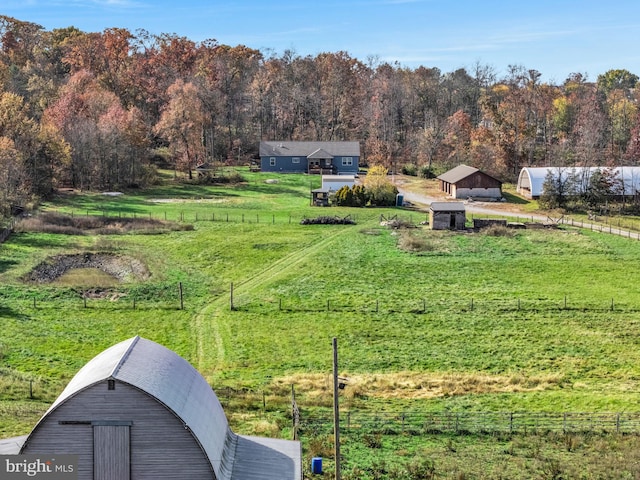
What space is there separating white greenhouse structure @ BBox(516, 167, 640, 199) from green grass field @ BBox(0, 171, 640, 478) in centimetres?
1250

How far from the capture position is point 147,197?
79.6 metres

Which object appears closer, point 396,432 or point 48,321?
point 396,432

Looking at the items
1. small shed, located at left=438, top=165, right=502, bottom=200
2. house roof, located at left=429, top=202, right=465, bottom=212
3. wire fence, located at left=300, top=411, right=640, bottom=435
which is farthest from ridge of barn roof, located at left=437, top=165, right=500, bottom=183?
wire fence, located at left=300, top=411, right=640, bottom=435

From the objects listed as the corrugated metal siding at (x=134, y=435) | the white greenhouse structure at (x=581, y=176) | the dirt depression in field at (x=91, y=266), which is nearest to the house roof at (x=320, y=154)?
the white greenhouse structure at (x=581, y=176)

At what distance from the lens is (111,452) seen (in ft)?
64.6

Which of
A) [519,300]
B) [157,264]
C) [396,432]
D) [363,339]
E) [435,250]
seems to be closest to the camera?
[396,432]

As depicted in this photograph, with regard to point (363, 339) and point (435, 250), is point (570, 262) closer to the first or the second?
point (435, 250)

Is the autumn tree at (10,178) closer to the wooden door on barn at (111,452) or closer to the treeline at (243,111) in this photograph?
the treeline at (243,111)

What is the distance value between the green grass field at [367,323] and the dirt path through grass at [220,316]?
14 centimetres

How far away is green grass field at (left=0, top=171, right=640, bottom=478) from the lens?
2821 centimetres

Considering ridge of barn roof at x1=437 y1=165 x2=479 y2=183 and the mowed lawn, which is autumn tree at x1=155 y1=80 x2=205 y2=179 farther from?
ridge of barn roof at x1=437 y1=165 x2=479 y2=183

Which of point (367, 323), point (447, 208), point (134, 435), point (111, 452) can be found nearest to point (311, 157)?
point (447, 208)

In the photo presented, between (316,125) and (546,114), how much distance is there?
118ft

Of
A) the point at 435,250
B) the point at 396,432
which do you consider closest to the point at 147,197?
the point at 435,250
